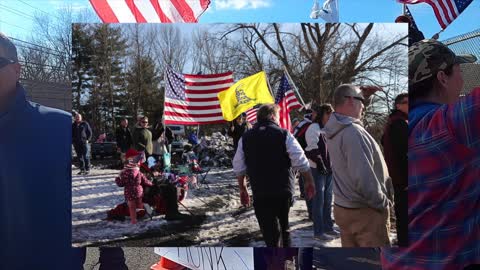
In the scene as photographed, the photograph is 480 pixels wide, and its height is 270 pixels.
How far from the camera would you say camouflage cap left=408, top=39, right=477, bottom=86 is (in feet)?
7.48

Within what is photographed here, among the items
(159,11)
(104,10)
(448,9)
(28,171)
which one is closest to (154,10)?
(159,11)

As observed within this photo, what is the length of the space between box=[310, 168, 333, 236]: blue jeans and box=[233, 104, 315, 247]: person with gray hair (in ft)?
0.21

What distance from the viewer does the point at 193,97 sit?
8.17ft

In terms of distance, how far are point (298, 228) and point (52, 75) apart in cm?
174

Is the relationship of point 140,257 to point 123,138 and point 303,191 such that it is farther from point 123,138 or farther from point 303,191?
point 303,191

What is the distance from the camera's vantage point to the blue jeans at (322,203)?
93.9 inches

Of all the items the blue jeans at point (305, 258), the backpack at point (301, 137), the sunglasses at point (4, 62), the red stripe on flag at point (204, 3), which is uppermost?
the red stripe on flag at point (204, 3)

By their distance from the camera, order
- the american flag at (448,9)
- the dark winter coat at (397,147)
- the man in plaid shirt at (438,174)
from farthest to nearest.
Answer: the american flag at (448,9) → the dark winter coat at (397,147) → the man in plaid shirt at (438,174)

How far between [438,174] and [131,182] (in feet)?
5.50

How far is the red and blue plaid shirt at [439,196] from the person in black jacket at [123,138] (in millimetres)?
1572

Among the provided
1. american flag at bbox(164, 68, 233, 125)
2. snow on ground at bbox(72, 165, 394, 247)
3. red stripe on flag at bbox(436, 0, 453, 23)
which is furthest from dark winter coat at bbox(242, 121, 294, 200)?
red stripe on flag at bbox(436, 0, 453, 23)

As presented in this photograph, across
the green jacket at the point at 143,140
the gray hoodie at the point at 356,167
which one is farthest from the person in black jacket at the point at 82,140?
the gray hoodie at the point at 356,167

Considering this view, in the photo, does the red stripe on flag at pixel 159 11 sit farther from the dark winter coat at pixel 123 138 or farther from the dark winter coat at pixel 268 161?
the dark winter coat at pixel 268 161

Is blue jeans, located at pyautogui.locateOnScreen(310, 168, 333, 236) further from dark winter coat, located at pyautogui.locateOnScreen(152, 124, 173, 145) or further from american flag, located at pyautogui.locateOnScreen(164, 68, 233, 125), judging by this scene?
dark winter coat, located at pyautogui.locateOnScreen(152, 124, 173, 145)
